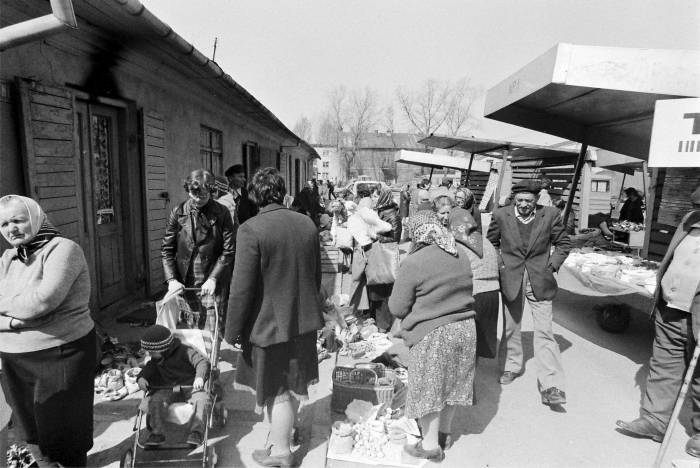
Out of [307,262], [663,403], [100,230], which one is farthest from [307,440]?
[100,230]

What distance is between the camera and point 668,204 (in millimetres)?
6094

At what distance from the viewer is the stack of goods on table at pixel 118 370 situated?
12.1 ft

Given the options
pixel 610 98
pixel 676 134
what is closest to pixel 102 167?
pixel 610 98

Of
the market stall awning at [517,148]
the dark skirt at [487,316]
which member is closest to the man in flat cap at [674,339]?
the dark skirt at [487,316]

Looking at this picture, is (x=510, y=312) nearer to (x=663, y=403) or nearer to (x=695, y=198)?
(x=663, y=403)

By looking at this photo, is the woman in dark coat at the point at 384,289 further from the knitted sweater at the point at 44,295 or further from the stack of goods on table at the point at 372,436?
the knitted sweater at the point at 44,295

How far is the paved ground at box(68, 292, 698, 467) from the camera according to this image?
3.05m

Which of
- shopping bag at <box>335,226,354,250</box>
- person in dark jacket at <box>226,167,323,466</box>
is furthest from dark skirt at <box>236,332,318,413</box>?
shopping bag at <box>335,226,354,250</box>

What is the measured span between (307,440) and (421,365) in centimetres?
105

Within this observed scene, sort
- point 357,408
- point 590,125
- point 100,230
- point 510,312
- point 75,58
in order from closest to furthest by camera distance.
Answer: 1. point 357,408
2. point 510,312
3. point 75,58
4. point 100,230
5. point 590,125

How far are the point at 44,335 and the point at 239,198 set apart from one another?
11.2 ft

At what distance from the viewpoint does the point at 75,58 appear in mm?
4539

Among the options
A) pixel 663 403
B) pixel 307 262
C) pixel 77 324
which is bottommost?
pixel 663 403

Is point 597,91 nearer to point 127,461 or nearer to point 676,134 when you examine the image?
point 676,134
